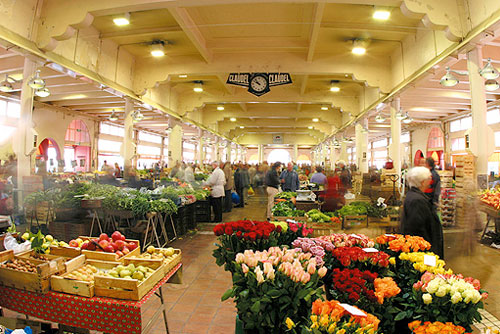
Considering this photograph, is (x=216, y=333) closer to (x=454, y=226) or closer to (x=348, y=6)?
(x=348, y=6)

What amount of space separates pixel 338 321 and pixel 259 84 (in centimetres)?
831

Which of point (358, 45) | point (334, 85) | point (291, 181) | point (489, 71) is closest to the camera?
point (489, 71)

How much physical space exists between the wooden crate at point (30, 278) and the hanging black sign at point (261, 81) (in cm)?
743

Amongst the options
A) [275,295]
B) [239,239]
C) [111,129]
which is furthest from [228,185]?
[111,129]

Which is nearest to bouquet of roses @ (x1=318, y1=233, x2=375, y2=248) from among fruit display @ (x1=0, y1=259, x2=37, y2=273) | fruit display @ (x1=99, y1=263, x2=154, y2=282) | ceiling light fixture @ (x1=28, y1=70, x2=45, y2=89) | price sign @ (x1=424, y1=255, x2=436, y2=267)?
price sign @ (x1=424, y1=255, x2=436, y2=267)

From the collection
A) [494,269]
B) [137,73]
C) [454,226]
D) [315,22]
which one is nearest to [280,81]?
[315,22]

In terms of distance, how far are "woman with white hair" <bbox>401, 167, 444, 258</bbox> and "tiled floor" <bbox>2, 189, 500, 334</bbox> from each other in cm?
85

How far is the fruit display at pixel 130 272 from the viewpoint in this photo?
7.61ft

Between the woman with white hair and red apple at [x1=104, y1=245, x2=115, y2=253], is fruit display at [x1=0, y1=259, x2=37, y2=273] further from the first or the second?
the woman with white hair

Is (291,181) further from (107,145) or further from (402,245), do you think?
(107,145)

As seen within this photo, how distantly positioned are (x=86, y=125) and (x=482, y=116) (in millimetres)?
20010

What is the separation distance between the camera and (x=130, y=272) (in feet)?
7.80

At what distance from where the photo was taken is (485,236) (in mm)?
6770

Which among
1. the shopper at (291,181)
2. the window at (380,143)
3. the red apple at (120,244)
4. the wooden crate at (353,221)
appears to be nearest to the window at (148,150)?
the shopper at (291,181)
